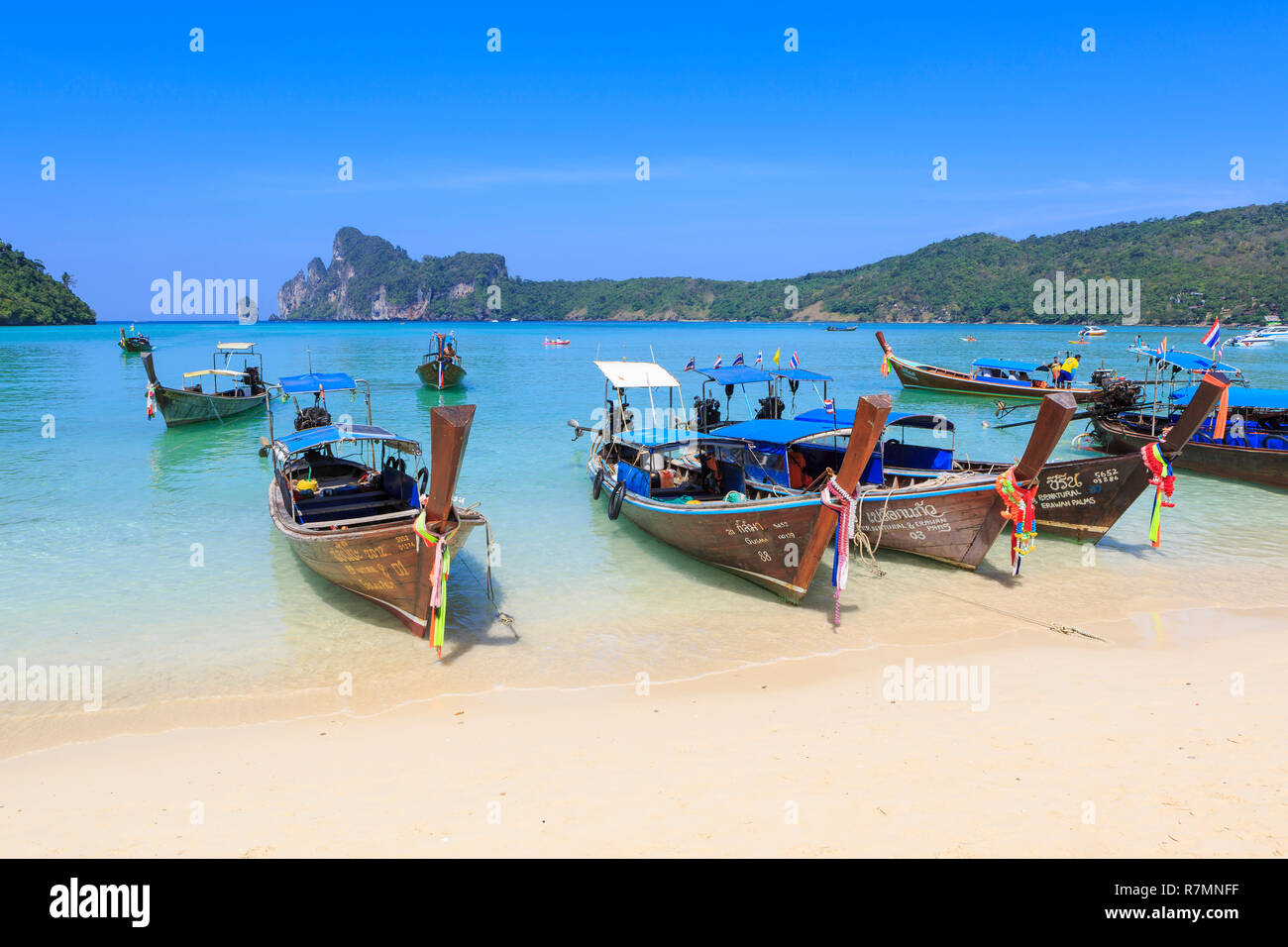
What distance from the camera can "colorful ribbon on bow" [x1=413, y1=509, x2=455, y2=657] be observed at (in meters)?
7.74

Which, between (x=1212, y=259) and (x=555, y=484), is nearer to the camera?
(x=555, y=484)

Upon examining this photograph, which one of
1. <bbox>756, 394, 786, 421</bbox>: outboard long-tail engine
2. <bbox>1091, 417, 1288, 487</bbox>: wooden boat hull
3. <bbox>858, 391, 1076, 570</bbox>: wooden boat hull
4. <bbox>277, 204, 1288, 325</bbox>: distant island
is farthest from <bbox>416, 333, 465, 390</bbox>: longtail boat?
<bbox>277, 204, 1288, 325</bbox>: distant island

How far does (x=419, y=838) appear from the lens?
16.1 feet

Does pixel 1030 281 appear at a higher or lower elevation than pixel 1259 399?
higher

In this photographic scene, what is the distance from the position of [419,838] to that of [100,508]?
520 inches

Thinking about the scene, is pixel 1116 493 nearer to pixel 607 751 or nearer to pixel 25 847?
pixel 607 751

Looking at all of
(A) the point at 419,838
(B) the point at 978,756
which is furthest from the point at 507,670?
(B) the point at 978,756

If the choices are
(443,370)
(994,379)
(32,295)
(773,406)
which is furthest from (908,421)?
(32,295)

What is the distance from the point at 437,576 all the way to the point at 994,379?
30820 millimetres

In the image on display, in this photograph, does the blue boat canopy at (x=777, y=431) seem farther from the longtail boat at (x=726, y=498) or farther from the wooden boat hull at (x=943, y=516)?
the wooden boat hull at (x=943, y=516)

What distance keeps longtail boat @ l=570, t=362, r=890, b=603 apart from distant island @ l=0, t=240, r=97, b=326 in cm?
11651

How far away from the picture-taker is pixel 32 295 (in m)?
102

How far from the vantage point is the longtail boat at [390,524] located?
7.42m

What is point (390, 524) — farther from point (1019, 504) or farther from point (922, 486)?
point (1019, 504)
